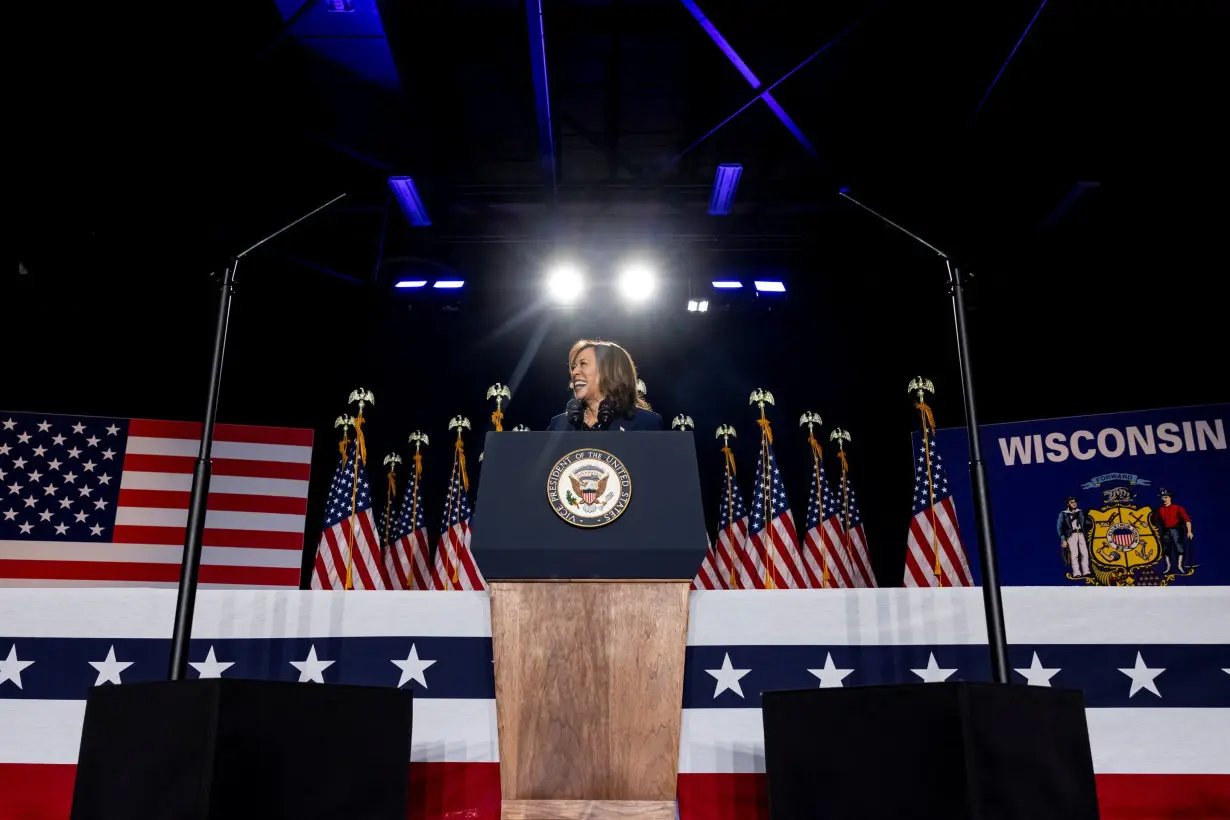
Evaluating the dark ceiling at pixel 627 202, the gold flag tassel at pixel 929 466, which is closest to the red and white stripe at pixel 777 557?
the gold flag tassel at pixel 929 466

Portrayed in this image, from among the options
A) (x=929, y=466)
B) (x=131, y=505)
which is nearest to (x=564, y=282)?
(x=929, y=466)

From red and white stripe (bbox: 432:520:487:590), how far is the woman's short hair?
12.9 ft

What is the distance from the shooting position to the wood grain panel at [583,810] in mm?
1900

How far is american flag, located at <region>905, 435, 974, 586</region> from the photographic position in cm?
587

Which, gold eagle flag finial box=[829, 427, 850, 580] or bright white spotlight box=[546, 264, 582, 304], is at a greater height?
bright white spotlight box=[546, 264, 582, 304]

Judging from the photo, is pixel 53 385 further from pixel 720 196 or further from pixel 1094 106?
pixel 1094 106

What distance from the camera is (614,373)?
3.12 metres

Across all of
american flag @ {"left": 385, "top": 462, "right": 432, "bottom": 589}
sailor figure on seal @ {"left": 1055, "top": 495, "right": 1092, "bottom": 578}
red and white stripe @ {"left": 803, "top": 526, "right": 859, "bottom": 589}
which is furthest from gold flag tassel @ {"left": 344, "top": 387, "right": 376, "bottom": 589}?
sailor figure on seal @ {"left": 1055, "top": 495, "right": 1092, "bottom": 578}

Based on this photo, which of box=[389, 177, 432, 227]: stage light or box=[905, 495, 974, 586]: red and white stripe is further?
box=[389, 177, 432, 227]: stage light

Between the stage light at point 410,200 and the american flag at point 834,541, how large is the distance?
4.19 metres

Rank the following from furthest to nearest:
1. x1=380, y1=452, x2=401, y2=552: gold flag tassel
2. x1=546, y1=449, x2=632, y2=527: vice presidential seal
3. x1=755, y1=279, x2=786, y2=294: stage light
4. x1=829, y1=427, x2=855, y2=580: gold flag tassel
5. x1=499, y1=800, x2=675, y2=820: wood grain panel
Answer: x1=755, y1=279, x2=786, y2=294: stage light → x1=380, y1=452, x2=401, y2=552: gold flag tassel → x1=829, y1=427, x2=855, y2=580: gold flag tassel → x1=546, y1=449, x2=632, y2=527: vice presidential seal → x1=499, y1=800, x2=675, y2=820: wood grain panel

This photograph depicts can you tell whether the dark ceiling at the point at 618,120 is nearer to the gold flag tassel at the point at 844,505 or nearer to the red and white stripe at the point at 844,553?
the gold flag tassel at the point at 844,505

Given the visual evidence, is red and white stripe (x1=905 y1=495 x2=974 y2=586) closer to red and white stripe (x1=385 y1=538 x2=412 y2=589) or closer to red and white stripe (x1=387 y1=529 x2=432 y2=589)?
red and white stripe (x1=387 y1=529 x2=432 y2=589)

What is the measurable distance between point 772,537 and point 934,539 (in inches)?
51.5
